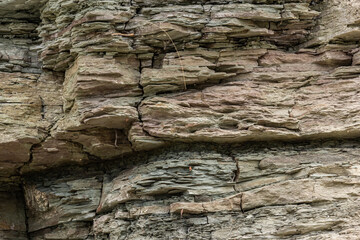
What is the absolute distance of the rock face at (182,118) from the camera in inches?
249

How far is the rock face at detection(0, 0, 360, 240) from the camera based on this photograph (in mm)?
6320

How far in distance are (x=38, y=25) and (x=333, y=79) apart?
4.68 metres

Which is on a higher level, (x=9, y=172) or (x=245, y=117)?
(x=245, y=117)

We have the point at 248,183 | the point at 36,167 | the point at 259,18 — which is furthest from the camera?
the point at 36,167

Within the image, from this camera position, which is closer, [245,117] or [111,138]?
[245,117]

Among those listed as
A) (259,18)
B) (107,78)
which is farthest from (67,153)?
(259,18)

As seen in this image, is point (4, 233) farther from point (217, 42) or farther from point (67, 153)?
point (217, 42)

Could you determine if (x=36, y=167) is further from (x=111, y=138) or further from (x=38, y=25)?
(x=38, y=25)

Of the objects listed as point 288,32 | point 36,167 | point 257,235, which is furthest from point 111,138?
point 288,32

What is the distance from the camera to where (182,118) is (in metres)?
6.69

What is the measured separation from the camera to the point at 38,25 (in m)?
7.89

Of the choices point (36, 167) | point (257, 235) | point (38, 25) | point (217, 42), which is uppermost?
point (38, 25)

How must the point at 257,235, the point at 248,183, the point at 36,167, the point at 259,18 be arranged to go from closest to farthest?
the point at 257,235 < the point at 248,183 < the point at 259,18 < the point at 36,167

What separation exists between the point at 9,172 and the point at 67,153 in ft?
3.29
